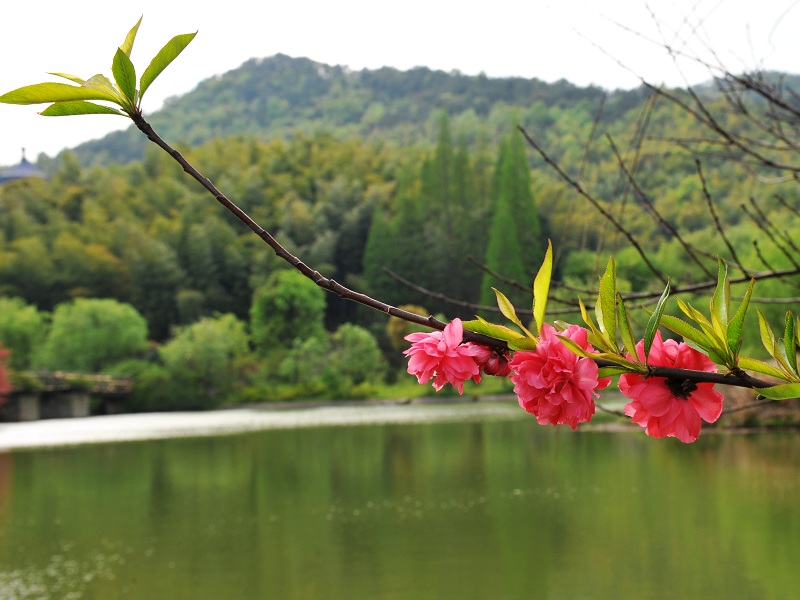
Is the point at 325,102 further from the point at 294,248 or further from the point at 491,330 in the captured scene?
the point at 491,330

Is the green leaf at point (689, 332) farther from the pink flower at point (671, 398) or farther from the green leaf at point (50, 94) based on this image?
the green leaf at point (50, 94)

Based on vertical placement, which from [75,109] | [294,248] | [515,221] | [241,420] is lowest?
[241,420]

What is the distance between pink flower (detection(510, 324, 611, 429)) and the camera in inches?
23.2

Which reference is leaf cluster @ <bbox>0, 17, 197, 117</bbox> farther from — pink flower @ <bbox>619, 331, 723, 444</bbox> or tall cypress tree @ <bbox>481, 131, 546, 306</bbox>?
tall cypress tree @ <bbox>481, 131, 546, 306</bbox>

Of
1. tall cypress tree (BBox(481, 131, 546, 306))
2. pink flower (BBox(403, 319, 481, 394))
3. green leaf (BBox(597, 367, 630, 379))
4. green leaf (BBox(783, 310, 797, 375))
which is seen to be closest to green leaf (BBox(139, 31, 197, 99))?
pink flower (BBox(403, 319, 481, 394))

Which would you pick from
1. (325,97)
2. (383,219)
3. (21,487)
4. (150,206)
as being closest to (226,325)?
(383,219)

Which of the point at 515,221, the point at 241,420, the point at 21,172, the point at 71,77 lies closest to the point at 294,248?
the point at 515,221

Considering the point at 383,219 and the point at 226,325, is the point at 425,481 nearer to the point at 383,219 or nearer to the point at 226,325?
the point at 226,325

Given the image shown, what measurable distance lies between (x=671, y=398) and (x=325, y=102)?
6906 centimetres

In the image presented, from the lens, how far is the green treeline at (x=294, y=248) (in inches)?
1054

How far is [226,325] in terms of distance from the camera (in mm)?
28797

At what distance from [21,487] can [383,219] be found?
24136 millimetres

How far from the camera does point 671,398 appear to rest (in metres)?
0.62

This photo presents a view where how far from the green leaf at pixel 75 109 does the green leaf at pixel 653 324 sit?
39 centimetres
